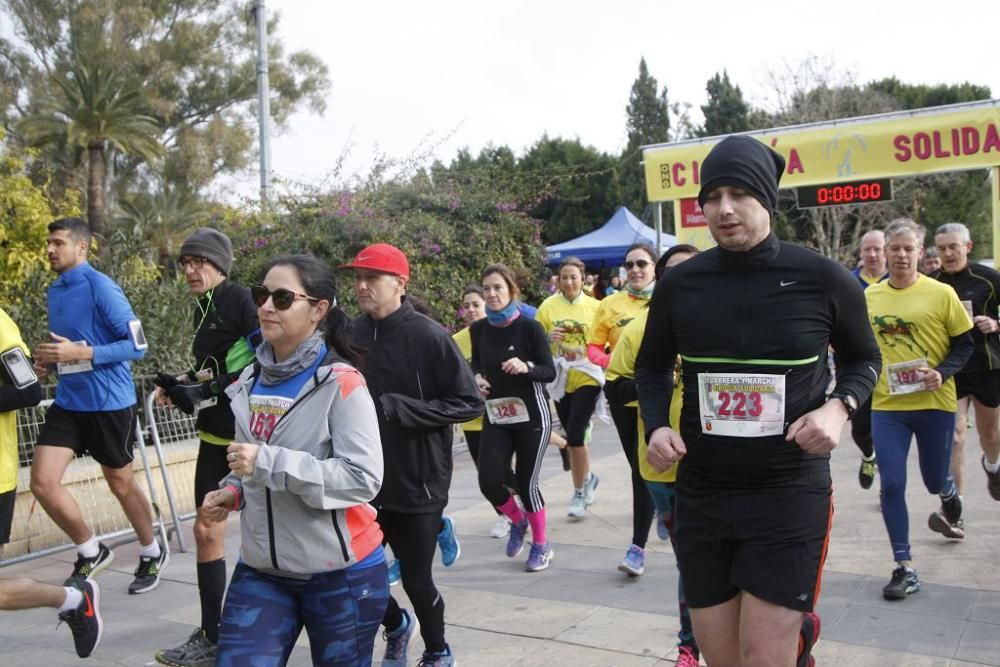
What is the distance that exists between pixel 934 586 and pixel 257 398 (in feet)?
13.3

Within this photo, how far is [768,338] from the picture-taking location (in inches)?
107

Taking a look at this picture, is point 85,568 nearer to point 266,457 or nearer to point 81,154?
point 266,457

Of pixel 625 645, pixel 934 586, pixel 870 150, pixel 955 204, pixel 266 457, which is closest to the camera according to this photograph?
pixel 266 457

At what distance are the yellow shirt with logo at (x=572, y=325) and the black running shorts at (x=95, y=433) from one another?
3460 millimetres

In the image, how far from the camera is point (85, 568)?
210 inches

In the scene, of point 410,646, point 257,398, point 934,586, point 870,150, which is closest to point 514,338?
point 410,646

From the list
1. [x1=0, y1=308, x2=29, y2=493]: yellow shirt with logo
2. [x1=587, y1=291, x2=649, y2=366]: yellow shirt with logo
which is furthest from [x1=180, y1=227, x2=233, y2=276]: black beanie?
[x1=587, y1=291, x2=649, y2=366]: yellow shirt with logo

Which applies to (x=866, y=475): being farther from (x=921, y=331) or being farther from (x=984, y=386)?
(x=921, y=331)

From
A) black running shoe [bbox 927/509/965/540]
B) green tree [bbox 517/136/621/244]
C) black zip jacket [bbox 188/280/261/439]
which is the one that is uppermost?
green tree [bbox 517/136/621/244]

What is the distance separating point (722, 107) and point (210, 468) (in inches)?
1644

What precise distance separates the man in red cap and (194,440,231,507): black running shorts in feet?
3.07

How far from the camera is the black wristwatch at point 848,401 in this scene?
2748 mm

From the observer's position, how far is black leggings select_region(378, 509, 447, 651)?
3943mm

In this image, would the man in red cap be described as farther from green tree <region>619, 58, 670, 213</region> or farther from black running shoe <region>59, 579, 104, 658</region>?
green tree <region>619, 58, 670, 213</region>
